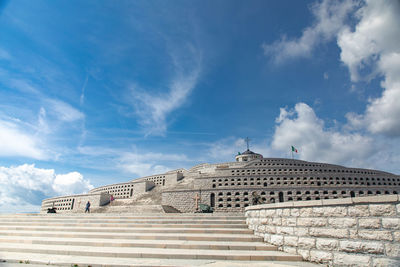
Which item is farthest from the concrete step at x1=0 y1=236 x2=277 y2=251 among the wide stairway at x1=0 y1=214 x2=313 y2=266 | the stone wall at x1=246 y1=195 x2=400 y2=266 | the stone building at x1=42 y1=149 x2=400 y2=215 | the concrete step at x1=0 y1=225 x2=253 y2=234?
the stone building at x1=42 y1=149 x2=400 y2=215

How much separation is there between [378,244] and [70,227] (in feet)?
36.5

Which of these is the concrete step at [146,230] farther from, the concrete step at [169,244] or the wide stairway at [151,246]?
the concrete step at [169,244]

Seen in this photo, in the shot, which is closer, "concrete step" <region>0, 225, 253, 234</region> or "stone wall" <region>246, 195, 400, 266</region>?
"stone wall" <region>246, 195, 400, 266</region>

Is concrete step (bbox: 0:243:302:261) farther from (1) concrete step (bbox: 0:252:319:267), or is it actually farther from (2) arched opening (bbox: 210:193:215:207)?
(2) arched opening (bbox: 210:193:215:207)

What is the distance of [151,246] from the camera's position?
6863 millimetres

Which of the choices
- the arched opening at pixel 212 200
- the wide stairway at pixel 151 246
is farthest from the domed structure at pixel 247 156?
the wide stairway at pixel 151 246

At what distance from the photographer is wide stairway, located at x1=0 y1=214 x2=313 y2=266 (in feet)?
18.5

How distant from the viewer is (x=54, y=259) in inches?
231

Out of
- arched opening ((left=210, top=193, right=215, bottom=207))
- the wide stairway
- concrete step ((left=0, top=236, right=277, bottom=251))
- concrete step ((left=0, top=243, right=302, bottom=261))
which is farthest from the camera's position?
arched opening ((left=210, top=193, right=215, bottom=207))

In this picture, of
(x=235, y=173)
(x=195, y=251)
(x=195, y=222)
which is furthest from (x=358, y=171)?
(x=195, y=251)

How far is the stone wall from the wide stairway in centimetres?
49

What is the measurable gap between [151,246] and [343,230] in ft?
17.2

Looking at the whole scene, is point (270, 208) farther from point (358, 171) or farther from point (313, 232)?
point (358, 171)

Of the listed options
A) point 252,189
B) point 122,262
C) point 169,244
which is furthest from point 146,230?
point 252,189
